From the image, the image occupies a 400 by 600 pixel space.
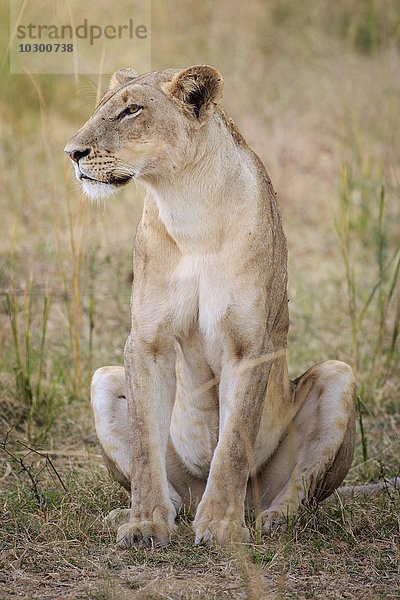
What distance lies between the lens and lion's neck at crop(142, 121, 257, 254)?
4.20m

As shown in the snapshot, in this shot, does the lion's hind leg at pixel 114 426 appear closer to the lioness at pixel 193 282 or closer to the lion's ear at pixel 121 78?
the lioness at pixel 193 282

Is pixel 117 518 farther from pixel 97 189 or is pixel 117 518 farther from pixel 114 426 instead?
pixel 97 189

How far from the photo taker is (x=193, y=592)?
11.9 feet

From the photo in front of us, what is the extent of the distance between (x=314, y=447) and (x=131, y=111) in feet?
5.00

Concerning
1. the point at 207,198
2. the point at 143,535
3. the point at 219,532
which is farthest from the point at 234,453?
the point at 207,198

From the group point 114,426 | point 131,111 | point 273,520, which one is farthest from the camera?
point 114,426

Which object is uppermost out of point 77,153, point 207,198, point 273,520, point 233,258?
point 77,153

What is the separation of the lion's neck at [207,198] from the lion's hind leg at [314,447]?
2.80 ft

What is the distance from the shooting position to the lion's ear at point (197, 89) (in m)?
4.21

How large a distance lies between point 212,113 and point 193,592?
5.86ft

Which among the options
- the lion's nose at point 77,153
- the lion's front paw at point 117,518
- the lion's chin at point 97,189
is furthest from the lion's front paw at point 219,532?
the lion's nose at point 77,153

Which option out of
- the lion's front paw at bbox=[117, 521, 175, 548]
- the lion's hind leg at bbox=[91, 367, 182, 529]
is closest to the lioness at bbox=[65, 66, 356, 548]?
→ the lion's front paw at bbox=[117, 521, 175, 548]

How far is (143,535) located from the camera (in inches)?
160

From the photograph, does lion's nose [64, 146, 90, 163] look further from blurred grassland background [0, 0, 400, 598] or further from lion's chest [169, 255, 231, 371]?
blurred grassland background [0, 0, 400, 598]
